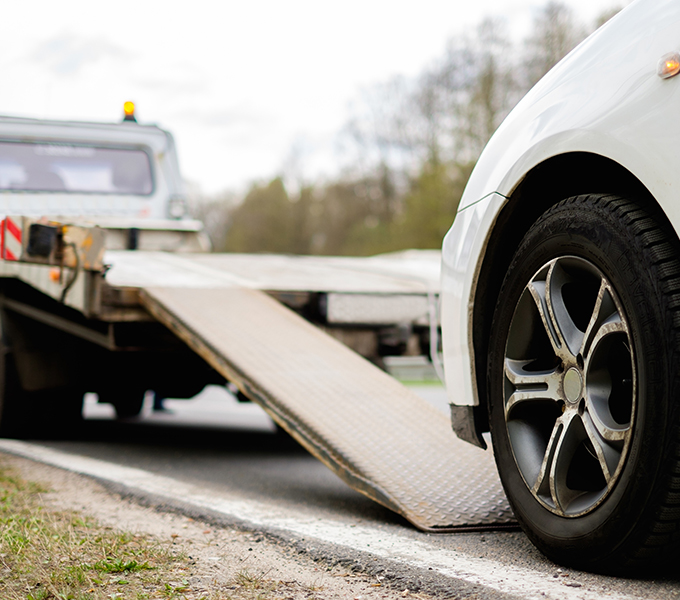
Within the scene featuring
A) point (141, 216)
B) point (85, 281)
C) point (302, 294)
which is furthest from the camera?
point (141, 216)

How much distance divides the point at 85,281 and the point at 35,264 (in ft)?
2.76

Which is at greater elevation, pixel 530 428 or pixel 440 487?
pixel 530 428

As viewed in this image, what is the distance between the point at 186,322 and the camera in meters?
4.23

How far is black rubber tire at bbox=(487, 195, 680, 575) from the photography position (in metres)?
1.92

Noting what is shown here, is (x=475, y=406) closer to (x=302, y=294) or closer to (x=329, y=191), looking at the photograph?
(x=302, y=294)

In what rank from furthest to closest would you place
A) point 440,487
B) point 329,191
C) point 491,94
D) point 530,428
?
point 329,191
point 491,94
point 440,487
point 530,428

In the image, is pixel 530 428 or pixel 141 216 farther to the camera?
pixel 141 216

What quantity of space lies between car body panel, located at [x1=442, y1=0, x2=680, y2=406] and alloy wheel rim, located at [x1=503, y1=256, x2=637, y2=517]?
261 mm

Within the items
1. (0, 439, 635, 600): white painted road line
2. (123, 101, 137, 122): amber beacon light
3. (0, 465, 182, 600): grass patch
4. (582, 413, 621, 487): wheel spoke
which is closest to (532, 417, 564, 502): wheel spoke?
(582, 413, 621, 487): wheel spoke

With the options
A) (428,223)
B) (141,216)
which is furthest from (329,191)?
(141,216)

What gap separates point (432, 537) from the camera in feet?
9.04

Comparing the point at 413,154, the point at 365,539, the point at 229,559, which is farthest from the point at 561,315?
the point at 413,154

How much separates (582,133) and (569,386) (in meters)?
0.67

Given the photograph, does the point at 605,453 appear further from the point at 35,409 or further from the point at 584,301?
the point at 35,409
